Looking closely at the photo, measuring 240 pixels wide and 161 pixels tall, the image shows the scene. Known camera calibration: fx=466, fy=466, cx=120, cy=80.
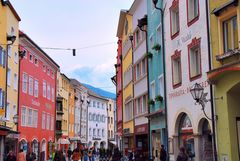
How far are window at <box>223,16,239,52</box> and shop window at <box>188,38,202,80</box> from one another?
2.56 meters

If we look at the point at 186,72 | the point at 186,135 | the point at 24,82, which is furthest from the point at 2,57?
the point at 186,72

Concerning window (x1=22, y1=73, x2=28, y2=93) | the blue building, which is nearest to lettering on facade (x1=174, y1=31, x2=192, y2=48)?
the blue building

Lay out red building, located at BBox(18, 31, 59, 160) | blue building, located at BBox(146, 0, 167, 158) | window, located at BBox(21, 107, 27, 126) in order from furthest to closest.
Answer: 1. red building, located at BBox(18, 31, 59, 160)
2. window, located at BBox(21, 107, 27, 126)
3. blue building, located at BBox(146, 0, 167, 158)

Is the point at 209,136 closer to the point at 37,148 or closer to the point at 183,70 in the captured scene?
the point at 183,70

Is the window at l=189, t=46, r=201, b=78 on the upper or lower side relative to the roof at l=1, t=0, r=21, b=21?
lower

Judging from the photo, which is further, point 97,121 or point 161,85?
point 97,121

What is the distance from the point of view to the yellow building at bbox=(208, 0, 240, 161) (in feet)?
55.3

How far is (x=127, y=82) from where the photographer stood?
145 ft

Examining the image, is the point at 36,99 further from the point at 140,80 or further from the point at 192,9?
the point at 192,9

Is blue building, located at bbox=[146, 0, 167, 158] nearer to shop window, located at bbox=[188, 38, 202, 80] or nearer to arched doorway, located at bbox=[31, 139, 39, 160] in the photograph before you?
shop window, located at bbox=[188, 38, 202, 80]

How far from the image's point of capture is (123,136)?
45.2 m

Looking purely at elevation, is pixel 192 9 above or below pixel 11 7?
below

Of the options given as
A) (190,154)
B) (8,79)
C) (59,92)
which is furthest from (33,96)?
(190,154)

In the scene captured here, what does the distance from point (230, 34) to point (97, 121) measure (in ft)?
292
